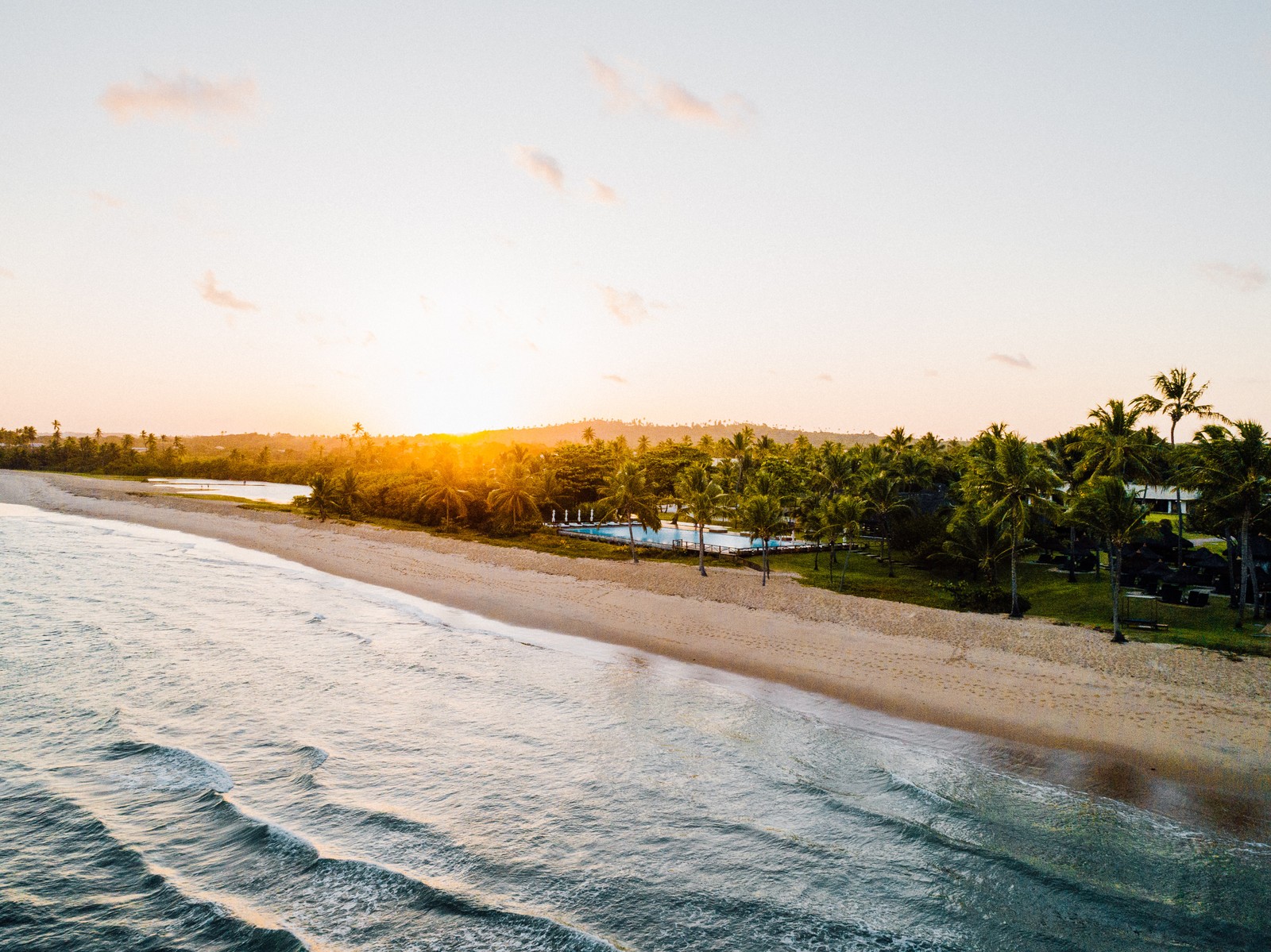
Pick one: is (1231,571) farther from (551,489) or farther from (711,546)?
(551,489)

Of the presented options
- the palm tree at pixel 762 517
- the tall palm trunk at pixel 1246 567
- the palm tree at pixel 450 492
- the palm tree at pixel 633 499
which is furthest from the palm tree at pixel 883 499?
the palm tree at pixel 450 492

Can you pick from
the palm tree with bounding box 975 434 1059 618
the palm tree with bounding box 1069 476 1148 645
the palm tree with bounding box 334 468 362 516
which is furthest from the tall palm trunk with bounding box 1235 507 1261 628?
the palm tree with bounding box 334 468 362 516

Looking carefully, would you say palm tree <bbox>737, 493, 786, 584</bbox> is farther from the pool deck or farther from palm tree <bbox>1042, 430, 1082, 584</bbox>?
palm tree <bbox>1042, 430, 1082, 584</bbox>

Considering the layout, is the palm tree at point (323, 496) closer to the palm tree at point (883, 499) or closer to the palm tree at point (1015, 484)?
the palm tree at point (883, 499)

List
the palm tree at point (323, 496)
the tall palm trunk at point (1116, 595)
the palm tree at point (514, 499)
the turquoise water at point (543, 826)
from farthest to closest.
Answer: the palm tree at point (323, 496) < the palm tree at point (514, 499) < the tall palm trunk at point (1116, 595) < the turquoise water at point (543, 826)

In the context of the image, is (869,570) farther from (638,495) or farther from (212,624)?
(212,624)

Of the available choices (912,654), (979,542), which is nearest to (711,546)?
(979,542)

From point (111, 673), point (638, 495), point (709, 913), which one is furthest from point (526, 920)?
point (638, 495)
